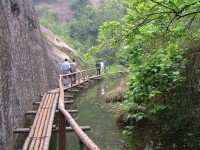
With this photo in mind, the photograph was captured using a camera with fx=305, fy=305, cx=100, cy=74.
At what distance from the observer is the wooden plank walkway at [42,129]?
5.06m

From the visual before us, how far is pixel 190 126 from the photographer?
645 centimetres

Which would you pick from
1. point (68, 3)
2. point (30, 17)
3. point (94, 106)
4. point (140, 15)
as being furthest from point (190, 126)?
point (68, 3)

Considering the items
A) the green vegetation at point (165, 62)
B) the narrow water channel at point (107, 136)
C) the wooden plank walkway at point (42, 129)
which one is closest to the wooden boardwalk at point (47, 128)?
the wooden plank walkway at point (42, 129)

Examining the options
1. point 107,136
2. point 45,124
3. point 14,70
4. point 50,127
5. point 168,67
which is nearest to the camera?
point 50,127

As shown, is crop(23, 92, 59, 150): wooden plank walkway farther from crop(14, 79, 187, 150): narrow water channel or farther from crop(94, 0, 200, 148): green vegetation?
crop(94, 0, 200, 148): green vegetation

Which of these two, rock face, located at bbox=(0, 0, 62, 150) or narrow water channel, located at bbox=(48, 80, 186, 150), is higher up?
rock face, located at bbox=(0, 0, 62, 150)

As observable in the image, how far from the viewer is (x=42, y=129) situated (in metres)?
5.91

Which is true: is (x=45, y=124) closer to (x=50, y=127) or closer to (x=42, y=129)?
(x=42, y=129)

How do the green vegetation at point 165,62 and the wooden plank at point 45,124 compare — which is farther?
the green vegetation at point 165,62

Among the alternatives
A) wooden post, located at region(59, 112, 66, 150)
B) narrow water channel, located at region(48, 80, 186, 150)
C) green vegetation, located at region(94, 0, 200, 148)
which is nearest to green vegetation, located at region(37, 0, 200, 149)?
green vegetation, located at region(94, 0, 200, 148)

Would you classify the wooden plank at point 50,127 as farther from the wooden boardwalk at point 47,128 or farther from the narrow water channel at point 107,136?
the narrow water channel at point 107,136

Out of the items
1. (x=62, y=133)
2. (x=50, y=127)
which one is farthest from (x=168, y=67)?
(x=62, y=133)

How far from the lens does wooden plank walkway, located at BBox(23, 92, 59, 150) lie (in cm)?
506

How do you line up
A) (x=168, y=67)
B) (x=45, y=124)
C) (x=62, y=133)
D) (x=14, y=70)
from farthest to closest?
(x=14, y=70), (x=45, y=124), (x=168, y=67), (x=62, y=133)
